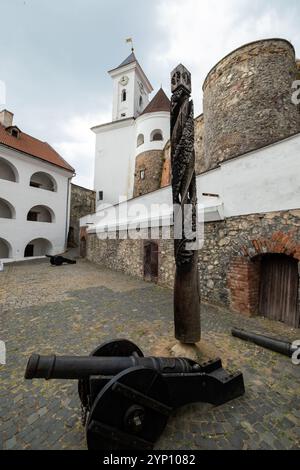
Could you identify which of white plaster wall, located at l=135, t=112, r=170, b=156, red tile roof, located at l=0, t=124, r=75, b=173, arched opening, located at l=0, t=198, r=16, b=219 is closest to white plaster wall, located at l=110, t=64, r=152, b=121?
white plaster wall, located at l=135, t=112, r=170, b=156

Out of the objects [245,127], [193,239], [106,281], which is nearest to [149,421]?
[193,239]

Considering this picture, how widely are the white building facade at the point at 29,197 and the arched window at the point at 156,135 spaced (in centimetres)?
767

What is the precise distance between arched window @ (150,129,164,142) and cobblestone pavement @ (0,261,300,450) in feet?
47.6

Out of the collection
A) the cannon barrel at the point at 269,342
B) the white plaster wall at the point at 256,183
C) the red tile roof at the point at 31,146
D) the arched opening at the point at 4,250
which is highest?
the red tile roof at the point at 31,146

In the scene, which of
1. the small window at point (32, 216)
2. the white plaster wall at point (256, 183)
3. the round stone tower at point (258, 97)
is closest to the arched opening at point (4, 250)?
the small window at point (32, 216)

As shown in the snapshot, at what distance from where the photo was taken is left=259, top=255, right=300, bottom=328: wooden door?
13.8ft

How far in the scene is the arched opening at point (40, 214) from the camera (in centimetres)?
1758

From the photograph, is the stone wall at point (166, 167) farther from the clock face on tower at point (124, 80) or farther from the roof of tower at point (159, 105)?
the clock face on tower at point (124, 80)

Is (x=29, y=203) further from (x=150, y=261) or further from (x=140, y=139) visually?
(x=150, y=261)

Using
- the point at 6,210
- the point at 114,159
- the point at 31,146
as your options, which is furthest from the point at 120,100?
the point at 6,210

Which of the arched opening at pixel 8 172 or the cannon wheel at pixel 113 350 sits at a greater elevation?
the arched opening at pixel 8 172

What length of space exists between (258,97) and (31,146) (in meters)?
16.7

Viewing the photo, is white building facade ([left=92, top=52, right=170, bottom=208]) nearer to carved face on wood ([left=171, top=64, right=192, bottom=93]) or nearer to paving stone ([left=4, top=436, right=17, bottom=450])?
carved face on wood ([left=171, top=64, right=192, bottom=93])
